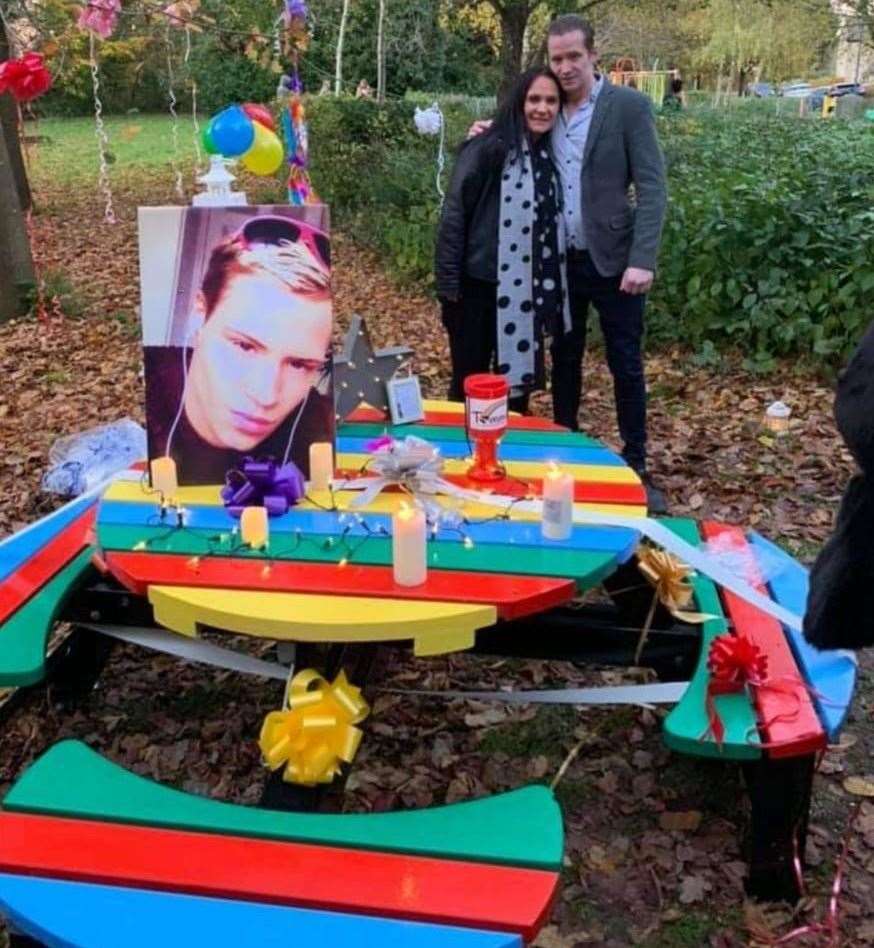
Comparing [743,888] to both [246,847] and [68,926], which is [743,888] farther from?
[68,926]

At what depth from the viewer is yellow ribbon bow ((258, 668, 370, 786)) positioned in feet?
7.57

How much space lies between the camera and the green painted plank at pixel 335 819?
6.40ft

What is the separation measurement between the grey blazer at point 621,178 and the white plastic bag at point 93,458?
2.13 meters

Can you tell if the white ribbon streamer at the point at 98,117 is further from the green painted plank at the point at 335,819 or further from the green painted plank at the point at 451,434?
the green painted plank at the point at 335,819

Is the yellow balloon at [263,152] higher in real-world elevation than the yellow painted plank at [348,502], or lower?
higher

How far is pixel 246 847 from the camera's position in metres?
1.96

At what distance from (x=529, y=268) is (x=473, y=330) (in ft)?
1.21

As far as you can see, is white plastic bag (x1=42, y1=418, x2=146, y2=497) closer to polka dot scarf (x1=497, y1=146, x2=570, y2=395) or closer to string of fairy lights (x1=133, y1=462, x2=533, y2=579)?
polka dot scarf (x1=497, y1=146, x2=570, y2=395)

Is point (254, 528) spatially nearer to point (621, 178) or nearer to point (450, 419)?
point (450, 419)

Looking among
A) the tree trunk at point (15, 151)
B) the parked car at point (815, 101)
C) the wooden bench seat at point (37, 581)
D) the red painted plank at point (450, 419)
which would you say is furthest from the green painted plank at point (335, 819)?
the parked car at point (815, 101)

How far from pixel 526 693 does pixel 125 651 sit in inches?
58.6

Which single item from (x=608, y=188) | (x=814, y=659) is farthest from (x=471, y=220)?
(x=814, y=659)

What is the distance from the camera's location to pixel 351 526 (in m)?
2.52

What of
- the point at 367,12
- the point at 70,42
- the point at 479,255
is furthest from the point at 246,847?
the point at 367,12
